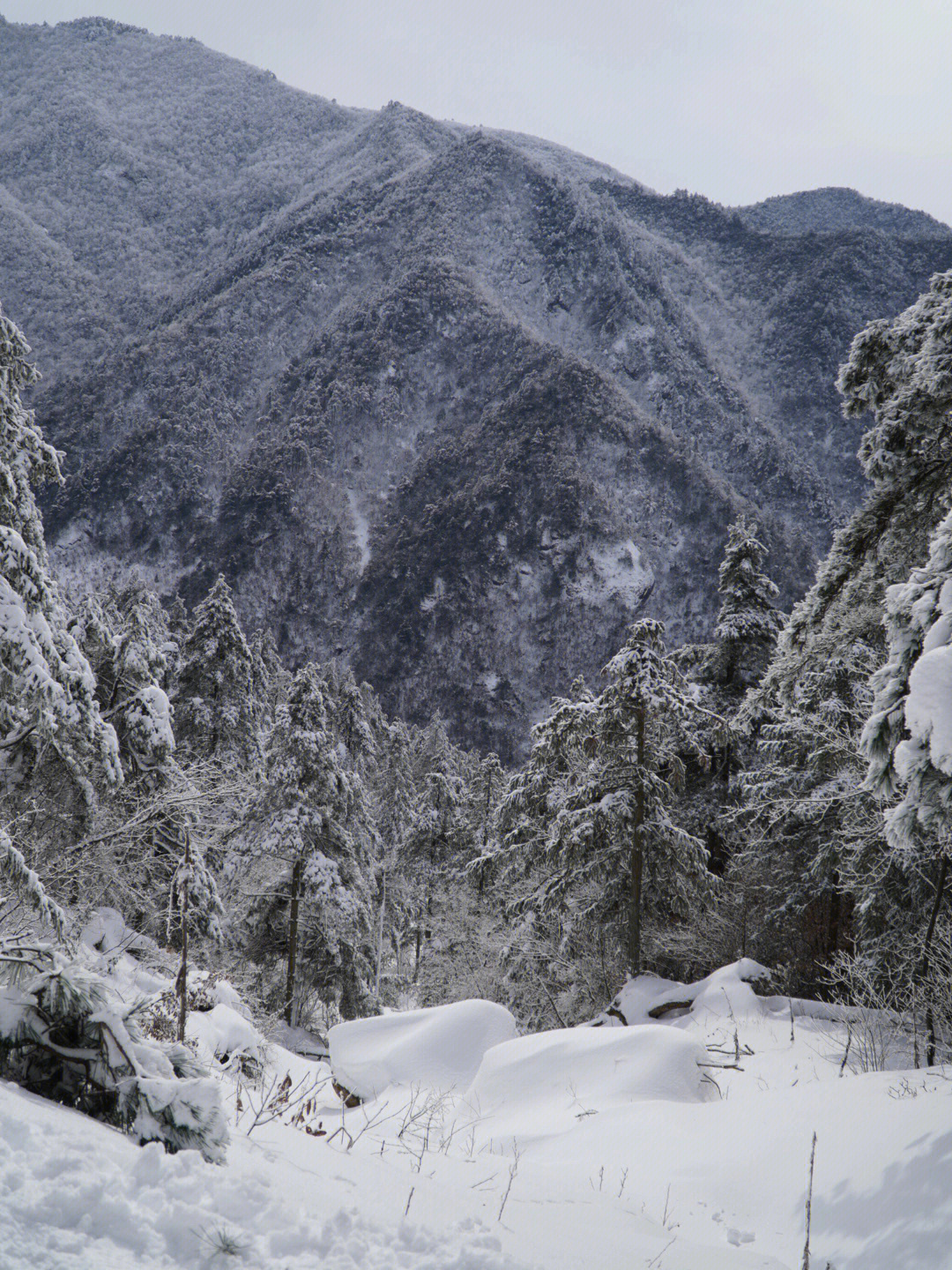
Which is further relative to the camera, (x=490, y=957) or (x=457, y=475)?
(x=457, y=475)

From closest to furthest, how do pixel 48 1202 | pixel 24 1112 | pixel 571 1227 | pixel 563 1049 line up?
pixel 48 1202 → pixel 24 1112 → pixel 571 1227 → pixel 563 1049

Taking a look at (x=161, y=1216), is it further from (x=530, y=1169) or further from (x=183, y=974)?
(x=183, y=974)

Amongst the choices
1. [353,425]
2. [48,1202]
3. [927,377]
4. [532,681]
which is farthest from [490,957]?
[353,425]

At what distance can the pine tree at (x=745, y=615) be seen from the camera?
19.2 m

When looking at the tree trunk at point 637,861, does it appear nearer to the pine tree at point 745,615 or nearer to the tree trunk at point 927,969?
the tree trunk at point 927,969

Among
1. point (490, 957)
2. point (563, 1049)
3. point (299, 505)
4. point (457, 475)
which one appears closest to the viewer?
point (563, 1049)

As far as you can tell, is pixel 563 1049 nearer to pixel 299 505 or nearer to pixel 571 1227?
pixel 571 1227

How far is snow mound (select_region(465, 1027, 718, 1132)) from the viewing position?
25.5ft

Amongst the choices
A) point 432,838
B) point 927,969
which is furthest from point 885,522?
point 432,838

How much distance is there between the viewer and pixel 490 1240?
3.50m

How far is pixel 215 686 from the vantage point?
76.7 ft

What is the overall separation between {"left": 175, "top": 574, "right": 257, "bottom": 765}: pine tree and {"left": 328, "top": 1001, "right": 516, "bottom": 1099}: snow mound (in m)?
13.6

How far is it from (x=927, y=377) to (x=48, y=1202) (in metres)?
9.49

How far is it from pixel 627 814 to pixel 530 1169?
9997 millimetres
